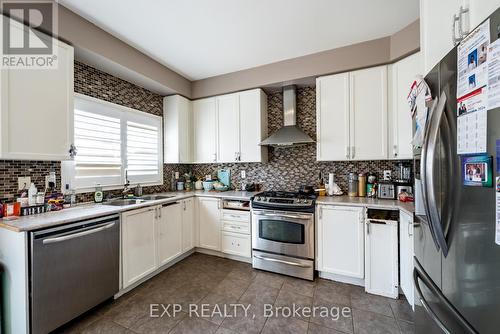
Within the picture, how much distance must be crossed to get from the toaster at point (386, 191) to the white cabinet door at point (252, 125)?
156 centimetres

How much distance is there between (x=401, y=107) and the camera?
7.49 feet

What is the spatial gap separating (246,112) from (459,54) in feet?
8.35

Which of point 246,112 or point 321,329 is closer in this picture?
point 321,329

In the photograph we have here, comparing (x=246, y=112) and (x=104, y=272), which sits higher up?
(x=246, y=112)

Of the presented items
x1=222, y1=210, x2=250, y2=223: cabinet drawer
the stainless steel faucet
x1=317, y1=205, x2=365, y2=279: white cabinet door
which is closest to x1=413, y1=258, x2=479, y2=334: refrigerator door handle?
x1=317, y1=205, x2=365, y2=279: white cabinet door

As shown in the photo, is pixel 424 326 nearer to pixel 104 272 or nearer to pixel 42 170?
pixel 104 272

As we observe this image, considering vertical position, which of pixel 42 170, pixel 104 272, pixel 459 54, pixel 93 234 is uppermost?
pixel 459 54

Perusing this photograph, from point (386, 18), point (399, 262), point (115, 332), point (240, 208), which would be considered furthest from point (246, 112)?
point (115, 332)

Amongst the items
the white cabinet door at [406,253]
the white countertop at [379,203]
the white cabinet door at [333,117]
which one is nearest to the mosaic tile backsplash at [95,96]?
the white cabinet door at [333,117]

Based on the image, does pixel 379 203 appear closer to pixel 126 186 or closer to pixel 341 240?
pixel 341 240

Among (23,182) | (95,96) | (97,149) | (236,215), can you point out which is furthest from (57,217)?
(236,215)

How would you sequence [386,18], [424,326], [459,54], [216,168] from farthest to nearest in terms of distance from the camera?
[216,168] < [386,18] < [424,326] < [459,54]

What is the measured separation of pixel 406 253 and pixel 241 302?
1.61 meters

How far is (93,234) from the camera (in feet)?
5.93
